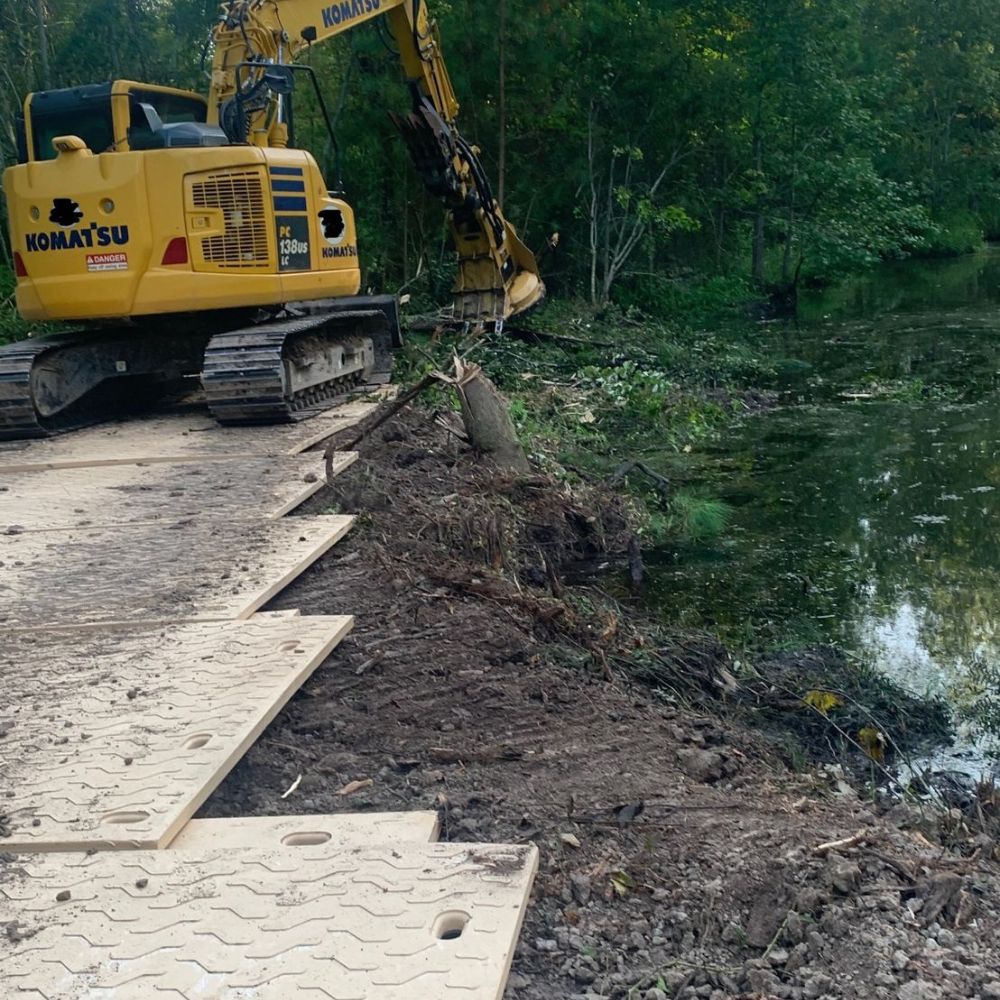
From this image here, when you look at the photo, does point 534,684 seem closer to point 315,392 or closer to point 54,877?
point 54,877

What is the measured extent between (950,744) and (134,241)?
6628 millimetres

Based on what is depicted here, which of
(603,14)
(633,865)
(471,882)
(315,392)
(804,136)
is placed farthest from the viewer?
(804,136)

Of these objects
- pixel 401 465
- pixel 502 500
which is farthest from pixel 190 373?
pixel 502 500

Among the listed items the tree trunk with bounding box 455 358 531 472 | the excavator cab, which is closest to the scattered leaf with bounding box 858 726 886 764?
the tree trunk with bounding box 455 358 531 472

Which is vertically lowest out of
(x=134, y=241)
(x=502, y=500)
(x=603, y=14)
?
(x=502, y=500)

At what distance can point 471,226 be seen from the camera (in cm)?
1439

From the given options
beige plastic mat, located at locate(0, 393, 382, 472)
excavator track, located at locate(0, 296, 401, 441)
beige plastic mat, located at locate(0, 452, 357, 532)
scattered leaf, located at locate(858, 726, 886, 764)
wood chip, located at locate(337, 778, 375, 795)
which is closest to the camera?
wood chip, located at locate(337, 778, 375, 795)

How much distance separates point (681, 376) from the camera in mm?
14633

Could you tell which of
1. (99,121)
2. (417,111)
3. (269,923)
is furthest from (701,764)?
(417,111)

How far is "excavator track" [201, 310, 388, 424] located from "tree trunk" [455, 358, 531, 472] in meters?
1.35

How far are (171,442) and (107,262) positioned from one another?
57.8 inches

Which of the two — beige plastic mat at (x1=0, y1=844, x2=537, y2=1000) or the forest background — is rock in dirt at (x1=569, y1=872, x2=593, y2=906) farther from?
the forest background

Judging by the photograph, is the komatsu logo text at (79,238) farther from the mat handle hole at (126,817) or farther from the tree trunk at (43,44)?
the tree trunk at (43,44)

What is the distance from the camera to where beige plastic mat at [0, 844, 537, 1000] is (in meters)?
2.62
